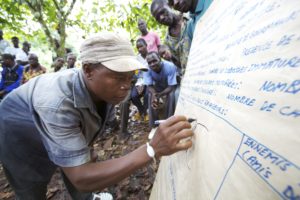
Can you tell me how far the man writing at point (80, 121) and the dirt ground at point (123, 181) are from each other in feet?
3.91

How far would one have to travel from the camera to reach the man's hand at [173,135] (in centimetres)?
92

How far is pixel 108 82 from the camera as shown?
1185mm

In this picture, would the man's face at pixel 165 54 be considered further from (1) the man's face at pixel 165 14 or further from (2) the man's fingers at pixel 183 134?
(2) the man's fingers at pixel 183 134

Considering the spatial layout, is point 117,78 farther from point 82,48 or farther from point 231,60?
point 231,60

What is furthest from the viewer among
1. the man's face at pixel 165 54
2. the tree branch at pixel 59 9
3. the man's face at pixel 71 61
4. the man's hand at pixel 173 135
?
the tree branch at pixel 59 9

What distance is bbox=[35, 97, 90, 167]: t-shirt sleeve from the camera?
1.07m

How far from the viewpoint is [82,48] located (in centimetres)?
119

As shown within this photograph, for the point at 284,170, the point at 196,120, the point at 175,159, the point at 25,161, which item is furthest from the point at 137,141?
the point at 284,170

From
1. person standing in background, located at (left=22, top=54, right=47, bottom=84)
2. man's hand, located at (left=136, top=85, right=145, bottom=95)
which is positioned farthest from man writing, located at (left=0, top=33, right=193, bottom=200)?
person standing in background, located at (left=22, top=54, right=47, bottom=84)

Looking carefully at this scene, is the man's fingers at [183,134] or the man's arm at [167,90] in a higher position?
the man's fingers at [183,134]

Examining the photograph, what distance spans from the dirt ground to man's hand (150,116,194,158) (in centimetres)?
162

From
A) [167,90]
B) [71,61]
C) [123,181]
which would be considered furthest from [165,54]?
[71,61]

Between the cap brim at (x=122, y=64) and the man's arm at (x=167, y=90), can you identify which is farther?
the man's arm at (x=167, y=90)

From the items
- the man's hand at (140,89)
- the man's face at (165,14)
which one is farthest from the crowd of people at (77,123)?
the man's hand at (140,89)
